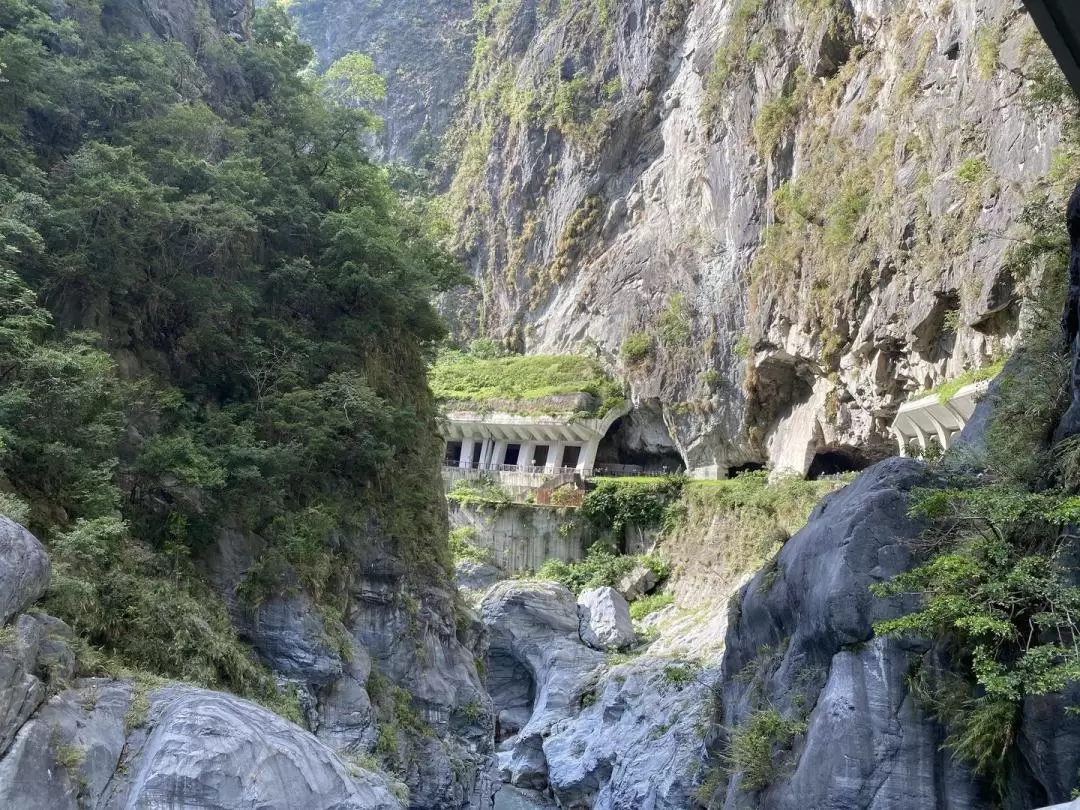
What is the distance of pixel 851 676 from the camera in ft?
26.5

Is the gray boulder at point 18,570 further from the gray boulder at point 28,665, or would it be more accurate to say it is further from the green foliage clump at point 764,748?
the green foliage clump at point 764,748

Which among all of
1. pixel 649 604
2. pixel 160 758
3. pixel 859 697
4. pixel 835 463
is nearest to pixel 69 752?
pixel 160 758

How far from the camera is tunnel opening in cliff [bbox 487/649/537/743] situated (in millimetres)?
23766

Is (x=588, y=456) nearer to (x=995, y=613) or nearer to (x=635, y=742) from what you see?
(x=635, y=742)

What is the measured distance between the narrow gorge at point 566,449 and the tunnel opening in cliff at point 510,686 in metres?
0.16

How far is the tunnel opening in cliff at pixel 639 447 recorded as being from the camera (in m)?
34.1

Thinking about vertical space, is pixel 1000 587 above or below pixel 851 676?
above

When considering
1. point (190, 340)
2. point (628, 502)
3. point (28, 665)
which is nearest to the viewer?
point (28, 665)

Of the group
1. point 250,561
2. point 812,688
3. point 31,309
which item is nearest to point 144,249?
point 31,309

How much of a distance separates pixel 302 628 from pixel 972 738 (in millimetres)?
9031

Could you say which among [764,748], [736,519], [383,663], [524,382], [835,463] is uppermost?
[524,382]

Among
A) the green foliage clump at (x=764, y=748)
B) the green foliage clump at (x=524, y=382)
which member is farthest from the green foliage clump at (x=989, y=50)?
the green foliage clump at (x=524, y=382)

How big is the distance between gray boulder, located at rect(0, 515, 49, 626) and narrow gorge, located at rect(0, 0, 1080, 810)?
4 cm

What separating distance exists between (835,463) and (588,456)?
9919 millimetres
